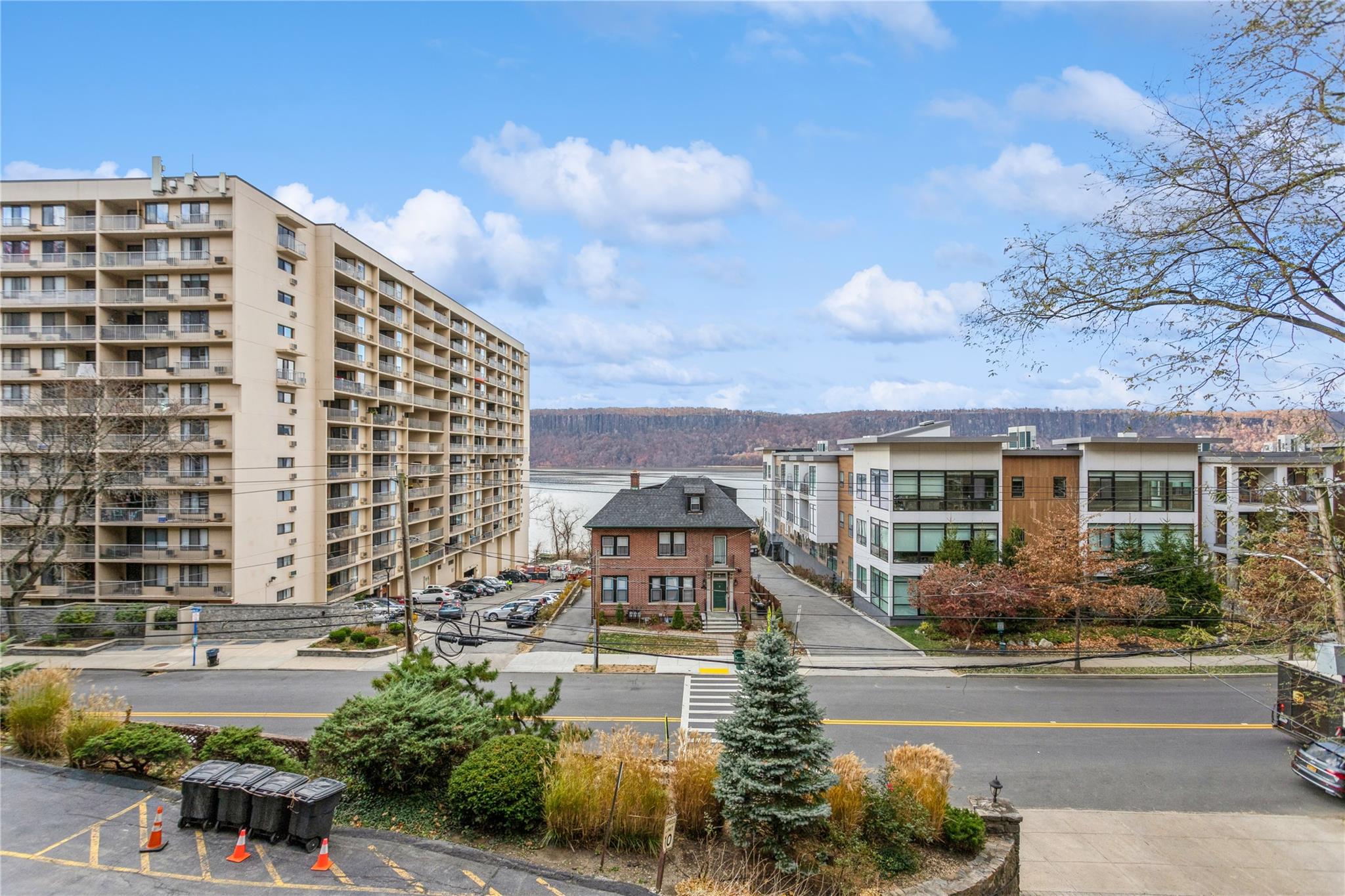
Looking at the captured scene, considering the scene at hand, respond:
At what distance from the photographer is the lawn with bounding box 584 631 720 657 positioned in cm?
3186

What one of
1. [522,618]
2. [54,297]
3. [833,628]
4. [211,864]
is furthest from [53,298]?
[833,628]

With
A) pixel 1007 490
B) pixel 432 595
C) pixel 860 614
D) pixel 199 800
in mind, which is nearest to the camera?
pixel 199 800

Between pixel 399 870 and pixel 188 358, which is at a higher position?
pixel 188 358

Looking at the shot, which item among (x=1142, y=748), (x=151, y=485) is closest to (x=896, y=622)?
(x=1142, y=748)

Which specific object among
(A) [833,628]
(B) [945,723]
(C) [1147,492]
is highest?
(C) [1147,492]

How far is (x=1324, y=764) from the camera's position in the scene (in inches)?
679

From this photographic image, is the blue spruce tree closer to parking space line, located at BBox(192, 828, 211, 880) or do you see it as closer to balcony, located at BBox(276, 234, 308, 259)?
parking space line, located at BBox(192, 828, 211, 880)

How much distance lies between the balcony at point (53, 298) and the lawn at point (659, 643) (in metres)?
33.9

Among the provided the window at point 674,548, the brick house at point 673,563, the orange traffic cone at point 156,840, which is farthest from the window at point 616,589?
the orange traffic cone at point 156,840

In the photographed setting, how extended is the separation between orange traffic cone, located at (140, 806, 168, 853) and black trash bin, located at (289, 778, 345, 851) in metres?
1.78

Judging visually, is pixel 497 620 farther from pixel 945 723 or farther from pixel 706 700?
pixel 945 723

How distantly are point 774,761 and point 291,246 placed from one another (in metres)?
44.2

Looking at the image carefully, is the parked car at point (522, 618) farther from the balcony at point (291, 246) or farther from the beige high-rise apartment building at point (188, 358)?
the balcony at point (291, 246)

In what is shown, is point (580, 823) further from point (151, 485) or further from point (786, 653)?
point (151, 485)
